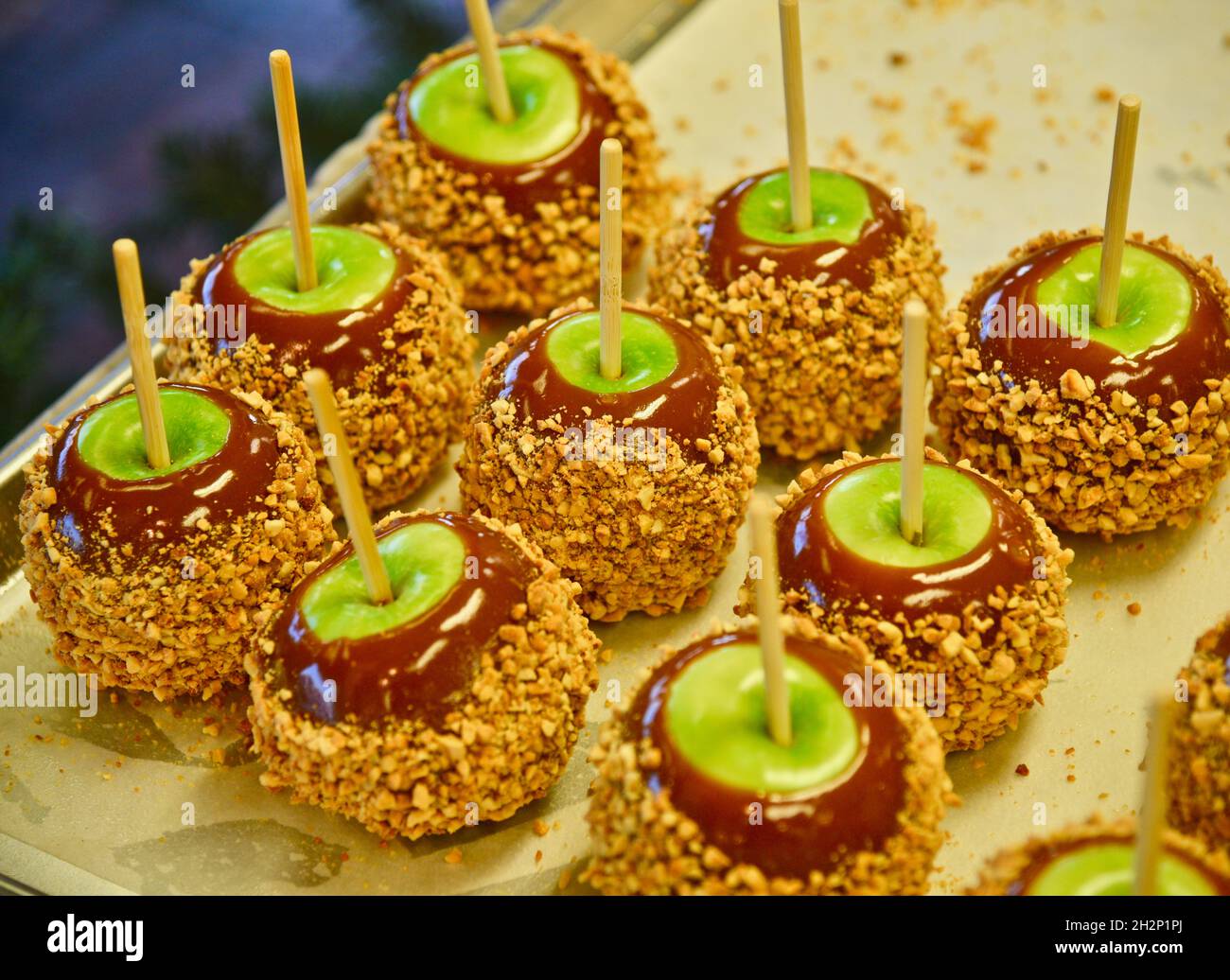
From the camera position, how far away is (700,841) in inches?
51.8

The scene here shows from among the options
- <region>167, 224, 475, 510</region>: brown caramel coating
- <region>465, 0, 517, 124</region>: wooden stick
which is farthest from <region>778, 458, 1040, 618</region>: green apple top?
<region>465, 0, 517, 124</region>: wooden stick

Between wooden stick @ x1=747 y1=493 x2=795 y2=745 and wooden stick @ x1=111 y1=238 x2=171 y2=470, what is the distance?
0.73 m

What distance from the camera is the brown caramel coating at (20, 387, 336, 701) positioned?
5.39ft

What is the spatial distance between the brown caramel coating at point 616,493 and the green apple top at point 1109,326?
0.36 m

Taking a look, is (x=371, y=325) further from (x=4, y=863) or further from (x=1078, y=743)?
(x=1078, y=743)

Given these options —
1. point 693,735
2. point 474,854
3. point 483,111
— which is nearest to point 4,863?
point 474,854

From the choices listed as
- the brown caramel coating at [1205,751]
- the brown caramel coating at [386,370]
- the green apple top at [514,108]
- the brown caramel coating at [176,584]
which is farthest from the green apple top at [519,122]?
the brown caramel coating at [1205,751]

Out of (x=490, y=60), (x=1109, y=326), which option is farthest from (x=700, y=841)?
(x=490, y=60)

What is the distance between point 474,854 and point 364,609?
1.16 ft

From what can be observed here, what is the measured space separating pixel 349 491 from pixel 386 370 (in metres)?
0.50

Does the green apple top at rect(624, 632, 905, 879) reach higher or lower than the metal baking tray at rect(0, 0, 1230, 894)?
lower

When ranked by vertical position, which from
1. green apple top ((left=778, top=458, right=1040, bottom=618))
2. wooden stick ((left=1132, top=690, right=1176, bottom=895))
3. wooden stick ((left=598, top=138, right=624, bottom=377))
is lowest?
wooden stick ((left=1132, top=690, right=1176, bottom=895))

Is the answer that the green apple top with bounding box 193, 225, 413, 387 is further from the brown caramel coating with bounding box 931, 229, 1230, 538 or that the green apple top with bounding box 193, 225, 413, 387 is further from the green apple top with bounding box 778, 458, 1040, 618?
the brown caramel coating with bounding box 931, 229, 1230, 538

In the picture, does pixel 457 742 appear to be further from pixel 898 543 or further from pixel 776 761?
pixel 898 543
